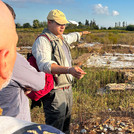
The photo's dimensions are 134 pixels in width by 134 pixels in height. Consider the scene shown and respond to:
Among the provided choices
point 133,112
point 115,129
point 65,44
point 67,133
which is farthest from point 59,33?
point 133,112

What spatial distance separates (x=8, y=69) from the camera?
2.13 ft

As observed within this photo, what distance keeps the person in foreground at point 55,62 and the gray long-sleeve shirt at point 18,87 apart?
567mm

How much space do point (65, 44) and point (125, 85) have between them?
9.19 ft

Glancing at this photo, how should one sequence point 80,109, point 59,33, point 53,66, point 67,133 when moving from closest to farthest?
point 53,66
point 59,33
point 67,133
point 80,109

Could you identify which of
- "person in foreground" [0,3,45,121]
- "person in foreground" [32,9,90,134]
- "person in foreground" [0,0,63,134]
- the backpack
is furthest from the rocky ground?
"person in foreground" [0,0,63,134]

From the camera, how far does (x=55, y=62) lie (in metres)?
2.12

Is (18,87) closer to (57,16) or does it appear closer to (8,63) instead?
(8,63)

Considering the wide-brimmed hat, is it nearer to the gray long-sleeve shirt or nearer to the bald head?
the gray long-sleeve shirt

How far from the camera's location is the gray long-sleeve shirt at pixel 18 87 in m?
1.38

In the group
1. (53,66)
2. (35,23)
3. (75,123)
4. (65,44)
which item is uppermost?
(35,23)

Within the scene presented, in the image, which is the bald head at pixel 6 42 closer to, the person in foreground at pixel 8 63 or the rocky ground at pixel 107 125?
the person in foreground at pixel 8 63

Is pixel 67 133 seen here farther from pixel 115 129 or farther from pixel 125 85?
pixel 125 85

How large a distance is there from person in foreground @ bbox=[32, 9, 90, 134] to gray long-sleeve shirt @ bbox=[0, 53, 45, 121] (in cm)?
57

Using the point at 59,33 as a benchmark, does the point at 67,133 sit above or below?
below
